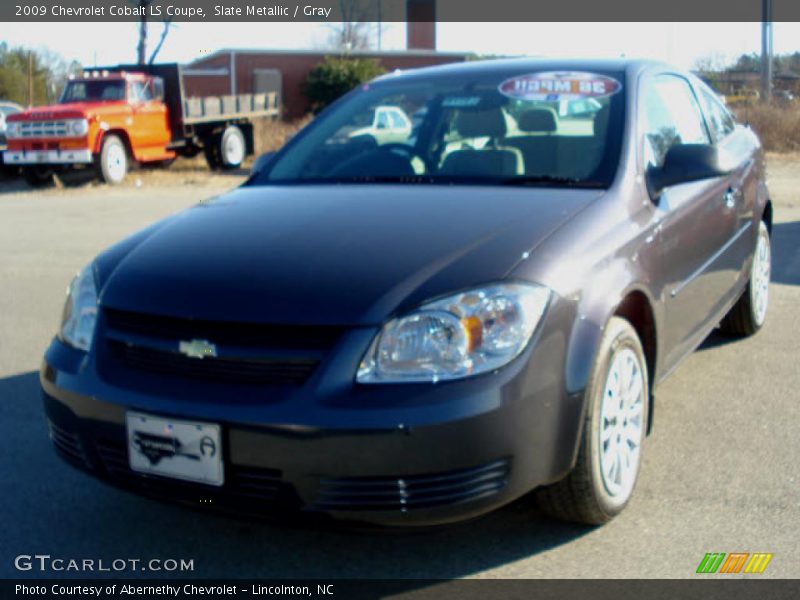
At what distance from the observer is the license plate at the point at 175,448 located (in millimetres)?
2678

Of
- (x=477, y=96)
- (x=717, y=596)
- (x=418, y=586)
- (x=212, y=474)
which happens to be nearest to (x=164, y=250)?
(x=212, y=474)

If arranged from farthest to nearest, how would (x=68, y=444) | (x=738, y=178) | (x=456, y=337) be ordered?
1. (x=738, y=178)
2. (x=68, y=444)
3. (x=456, y=337)

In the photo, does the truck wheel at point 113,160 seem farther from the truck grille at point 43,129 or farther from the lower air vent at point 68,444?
the lower air vent at point 68,444

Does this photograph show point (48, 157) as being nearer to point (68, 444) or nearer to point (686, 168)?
point (68, 444)

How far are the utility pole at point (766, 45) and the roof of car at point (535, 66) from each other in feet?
73.0

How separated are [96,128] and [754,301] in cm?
1427

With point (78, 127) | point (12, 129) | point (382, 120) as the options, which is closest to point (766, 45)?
point (78, 127)

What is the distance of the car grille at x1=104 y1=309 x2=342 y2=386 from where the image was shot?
2.66 m

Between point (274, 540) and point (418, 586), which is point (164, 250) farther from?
point (418, 586)

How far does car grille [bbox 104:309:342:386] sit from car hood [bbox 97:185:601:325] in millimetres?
34

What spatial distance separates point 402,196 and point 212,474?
1.34 metres

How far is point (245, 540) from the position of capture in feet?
10.5

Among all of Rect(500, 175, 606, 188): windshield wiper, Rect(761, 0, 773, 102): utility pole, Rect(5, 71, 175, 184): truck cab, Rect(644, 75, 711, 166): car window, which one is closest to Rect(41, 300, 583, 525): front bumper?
Rect(500, 175, 606, 188): windshield wiper

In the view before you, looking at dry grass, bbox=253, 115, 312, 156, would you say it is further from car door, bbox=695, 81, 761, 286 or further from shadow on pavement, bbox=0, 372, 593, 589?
shadow on pavement, bbox=0, 372, 593, 589
